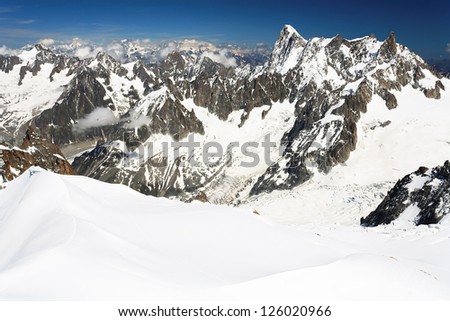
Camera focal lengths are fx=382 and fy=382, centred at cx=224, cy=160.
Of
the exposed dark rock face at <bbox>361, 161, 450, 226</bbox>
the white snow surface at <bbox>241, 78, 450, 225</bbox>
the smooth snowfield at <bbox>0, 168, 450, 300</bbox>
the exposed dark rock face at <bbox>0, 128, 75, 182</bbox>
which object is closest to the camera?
the smooth snowfield at <bbox>0, 168, 450, 300</bbox>

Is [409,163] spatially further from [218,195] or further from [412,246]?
[412,246]

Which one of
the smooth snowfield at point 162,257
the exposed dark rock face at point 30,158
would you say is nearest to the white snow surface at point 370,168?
the exposed dark rock face at point 30,158

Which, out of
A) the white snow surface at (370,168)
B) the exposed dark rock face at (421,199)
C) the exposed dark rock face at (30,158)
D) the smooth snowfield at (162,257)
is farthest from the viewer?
the white snow surface at (370,168)

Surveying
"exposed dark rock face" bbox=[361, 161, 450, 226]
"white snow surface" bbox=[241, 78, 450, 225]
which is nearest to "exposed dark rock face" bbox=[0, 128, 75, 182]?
"white snow surface" bbox=[241, 78, 450, 225]

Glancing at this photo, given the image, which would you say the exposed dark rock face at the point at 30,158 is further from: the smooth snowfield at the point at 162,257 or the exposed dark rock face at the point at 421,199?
the exposed dark rock face at the point at 421,199

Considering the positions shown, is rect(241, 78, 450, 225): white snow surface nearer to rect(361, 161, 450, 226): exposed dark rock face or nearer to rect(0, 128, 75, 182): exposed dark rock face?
rect(361, 161, 450, 226): exposed dark rock face
